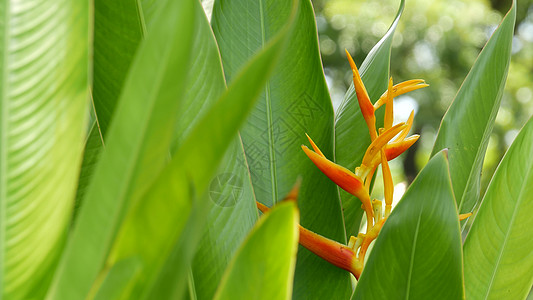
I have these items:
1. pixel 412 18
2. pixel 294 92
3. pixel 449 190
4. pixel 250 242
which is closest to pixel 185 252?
pixel 250 242

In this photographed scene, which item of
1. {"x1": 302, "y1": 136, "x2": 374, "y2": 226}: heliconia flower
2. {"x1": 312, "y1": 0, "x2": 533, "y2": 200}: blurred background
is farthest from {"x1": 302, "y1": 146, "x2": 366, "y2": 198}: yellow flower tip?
{"x1": 312, "y1": 0, "x2": 533, "y2": 200}: blurred background

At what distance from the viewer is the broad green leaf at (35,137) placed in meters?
0.22

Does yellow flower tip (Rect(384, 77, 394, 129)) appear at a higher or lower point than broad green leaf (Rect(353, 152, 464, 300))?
higher

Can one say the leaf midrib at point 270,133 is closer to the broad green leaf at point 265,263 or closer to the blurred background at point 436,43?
the broad green leaf at point 265,263

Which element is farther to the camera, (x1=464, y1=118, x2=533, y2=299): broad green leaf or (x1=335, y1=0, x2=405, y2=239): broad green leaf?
(x1=335, y1=0, x2=405, y2=239): broad green leaf

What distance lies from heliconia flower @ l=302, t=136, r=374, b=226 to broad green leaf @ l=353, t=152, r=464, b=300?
8 cm

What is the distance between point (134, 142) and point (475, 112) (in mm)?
375

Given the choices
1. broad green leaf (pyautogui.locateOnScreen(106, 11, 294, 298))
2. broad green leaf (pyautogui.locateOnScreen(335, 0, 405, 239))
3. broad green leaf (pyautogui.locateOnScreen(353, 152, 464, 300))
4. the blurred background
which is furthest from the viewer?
the blurred background

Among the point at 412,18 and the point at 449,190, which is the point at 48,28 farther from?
the point at 412,18

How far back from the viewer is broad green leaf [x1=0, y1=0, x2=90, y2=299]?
224 mm

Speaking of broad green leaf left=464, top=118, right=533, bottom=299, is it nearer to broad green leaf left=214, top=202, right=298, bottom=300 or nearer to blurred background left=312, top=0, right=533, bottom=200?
broad green leaf left=214, top=202, right=298, bottom=300

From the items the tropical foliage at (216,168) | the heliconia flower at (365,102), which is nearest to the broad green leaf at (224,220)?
the tropical foliage at (216,168)

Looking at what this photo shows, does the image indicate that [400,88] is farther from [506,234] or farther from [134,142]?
[134,142]

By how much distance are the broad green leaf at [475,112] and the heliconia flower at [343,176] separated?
0.44ft
